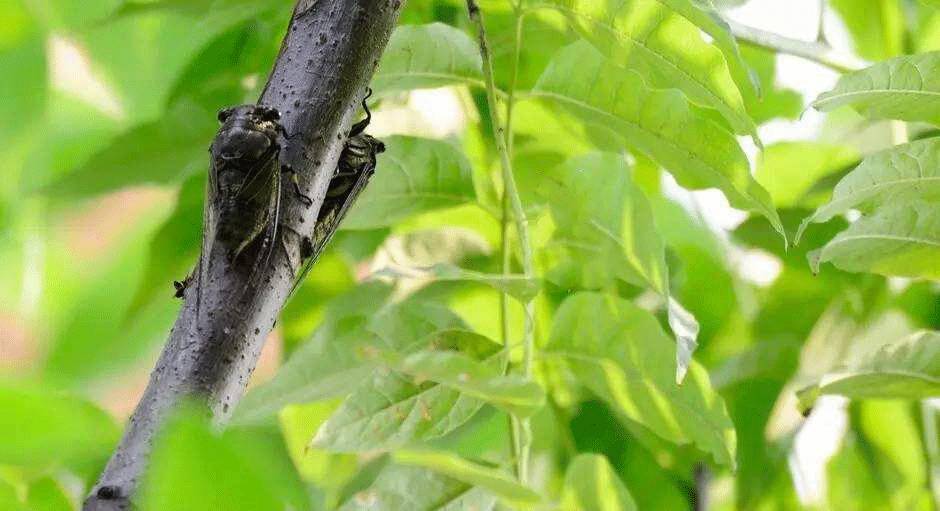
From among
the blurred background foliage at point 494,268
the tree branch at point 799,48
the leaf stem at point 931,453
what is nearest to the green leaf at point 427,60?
the blurred background foliage at point 494,268

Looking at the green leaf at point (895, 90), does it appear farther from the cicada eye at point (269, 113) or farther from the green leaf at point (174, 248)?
the green leaf at point (174, 248)

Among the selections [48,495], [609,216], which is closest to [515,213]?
[609,216]

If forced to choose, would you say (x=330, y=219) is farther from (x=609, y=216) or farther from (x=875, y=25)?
(x=875, y=25)

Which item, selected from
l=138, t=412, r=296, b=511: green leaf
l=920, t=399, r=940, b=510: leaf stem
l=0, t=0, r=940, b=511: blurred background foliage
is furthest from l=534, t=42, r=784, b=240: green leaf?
l=920, t=399, r=940, b=510: leaf stem

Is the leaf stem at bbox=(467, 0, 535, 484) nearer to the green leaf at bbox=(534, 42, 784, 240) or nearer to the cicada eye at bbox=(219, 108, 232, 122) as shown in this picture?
the green leaf at bbox=(534, 42, 784, 240)

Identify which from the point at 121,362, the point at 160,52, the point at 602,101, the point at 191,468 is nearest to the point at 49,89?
the point at 160,52
